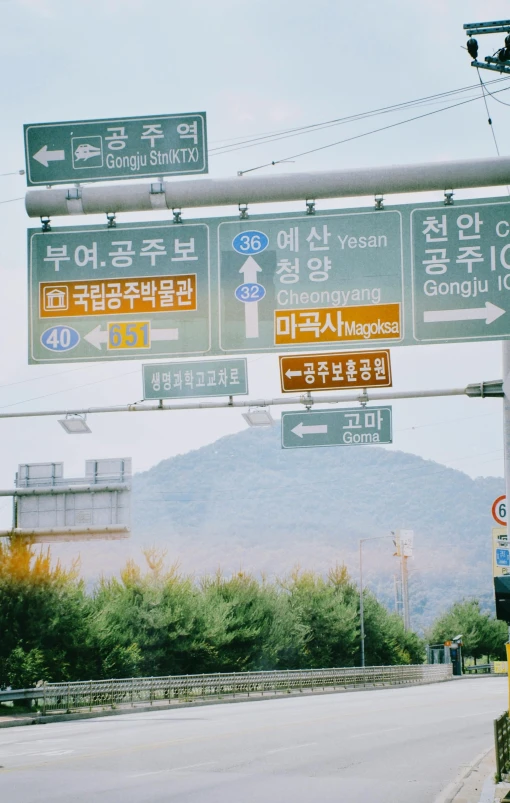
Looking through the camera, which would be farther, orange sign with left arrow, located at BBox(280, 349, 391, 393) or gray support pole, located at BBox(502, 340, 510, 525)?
orange sign with left arrow, located at BBox(280, 349, 391, 393)

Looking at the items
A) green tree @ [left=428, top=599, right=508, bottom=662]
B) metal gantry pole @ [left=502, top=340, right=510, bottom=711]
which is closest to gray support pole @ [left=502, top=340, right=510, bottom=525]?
metal gantry pole @ [left=502, top=340, right=510, bottom=711]

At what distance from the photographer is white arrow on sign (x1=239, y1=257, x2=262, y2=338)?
1170 centimetres

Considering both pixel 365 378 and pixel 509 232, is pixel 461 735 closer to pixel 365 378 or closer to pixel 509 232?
pixel 365 378

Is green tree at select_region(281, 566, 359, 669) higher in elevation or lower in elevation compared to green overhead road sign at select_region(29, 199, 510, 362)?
lower

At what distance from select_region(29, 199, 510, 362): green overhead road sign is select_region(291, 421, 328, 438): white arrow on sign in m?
7.53

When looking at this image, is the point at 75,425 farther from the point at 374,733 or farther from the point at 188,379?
the point at 374,733

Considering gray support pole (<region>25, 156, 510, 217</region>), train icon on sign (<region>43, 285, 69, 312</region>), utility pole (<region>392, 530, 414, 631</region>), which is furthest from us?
utility pole (<region>392, 530, 414, 631</region>)

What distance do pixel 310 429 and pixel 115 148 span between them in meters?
9.27

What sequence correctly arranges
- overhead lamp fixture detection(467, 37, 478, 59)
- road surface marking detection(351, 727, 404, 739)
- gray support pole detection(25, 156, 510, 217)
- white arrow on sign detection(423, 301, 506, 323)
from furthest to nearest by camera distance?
road surface marking detection(351, 727, 404, 739) → overhead lamp fixture detection(467, 37, 478, 59) → white arrow on sign detection(423, 301, 506, 323) → gray support pole detection(25, 156, 510, 217)

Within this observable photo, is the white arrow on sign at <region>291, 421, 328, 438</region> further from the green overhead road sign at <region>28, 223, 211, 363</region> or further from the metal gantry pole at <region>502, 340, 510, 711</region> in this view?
the green overhead road sign at <region>28, 223, 211, 363</region>

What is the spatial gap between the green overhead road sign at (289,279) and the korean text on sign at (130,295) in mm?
16

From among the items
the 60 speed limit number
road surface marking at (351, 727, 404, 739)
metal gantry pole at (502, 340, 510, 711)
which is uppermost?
metal gantry pole at (502, 340, 510, 711)

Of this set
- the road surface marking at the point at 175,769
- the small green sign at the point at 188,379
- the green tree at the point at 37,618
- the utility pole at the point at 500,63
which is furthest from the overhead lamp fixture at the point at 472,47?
the green tree at the point at 37,618

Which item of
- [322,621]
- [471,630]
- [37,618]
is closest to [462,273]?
[37,618]
